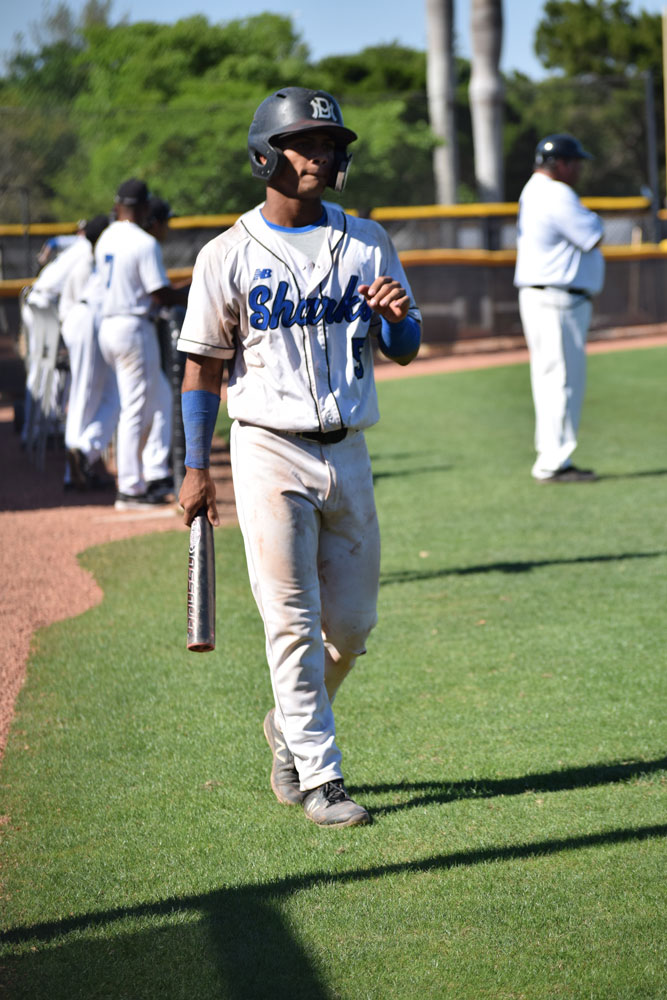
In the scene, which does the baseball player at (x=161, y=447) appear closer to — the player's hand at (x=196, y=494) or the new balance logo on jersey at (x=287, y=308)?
the player's hand at (x=196, y=494)

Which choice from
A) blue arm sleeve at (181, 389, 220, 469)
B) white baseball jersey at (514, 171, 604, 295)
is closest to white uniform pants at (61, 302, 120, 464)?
white baseball jersey at (514, 171, 604, 295)

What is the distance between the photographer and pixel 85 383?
406 inches

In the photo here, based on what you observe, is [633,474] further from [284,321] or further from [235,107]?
[235,107]

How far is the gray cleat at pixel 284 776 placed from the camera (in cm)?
407

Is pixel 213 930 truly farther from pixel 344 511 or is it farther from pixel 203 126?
pixel 203 126

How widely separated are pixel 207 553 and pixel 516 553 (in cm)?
399

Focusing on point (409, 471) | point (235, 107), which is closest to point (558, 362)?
point (409, 471)

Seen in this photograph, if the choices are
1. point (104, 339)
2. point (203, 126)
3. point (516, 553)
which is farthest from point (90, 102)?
point (516, 553)

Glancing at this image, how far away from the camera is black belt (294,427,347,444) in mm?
3818

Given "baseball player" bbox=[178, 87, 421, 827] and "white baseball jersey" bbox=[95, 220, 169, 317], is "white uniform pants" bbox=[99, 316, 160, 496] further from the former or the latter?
"baseball player" bbox=[178, 87, 421, 827]

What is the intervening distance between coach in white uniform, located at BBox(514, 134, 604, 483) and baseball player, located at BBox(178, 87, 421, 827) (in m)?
5.74

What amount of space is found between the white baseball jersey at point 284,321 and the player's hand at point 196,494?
0.70ft

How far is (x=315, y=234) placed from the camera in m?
3.86

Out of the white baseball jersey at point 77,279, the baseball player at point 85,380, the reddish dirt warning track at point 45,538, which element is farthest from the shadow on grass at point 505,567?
the white baseball jersey at point 77,279
